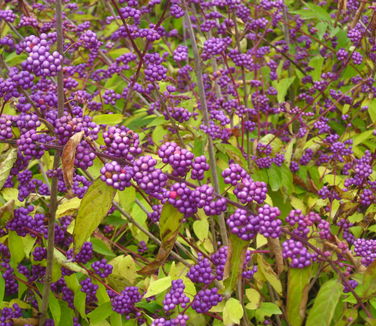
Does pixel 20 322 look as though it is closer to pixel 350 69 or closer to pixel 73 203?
pixel 73 203

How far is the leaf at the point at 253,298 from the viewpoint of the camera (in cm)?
276

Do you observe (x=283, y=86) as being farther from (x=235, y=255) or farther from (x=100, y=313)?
(x=235, y=255)

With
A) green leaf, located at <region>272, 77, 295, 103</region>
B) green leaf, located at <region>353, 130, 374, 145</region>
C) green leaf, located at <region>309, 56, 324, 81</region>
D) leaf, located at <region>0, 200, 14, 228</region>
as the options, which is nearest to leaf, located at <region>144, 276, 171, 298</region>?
leaf, located at <region>0, 200, 14, 228</region>

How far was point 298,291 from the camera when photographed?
182 centimetres

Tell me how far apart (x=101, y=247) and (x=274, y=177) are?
4.64 feet

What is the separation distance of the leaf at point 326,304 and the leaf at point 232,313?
1.29ft

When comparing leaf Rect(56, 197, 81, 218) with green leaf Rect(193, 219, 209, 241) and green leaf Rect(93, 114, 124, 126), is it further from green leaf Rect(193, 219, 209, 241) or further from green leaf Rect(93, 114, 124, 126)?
green leaf Rect(193, 219, 209, 241)

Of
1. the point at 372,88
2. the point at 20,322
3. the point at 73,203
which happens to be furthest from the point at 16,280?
the point at 372,88

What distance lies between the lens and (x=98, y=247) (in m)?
3.28

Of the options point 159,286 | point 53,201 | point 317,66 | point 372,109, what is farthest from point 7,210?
point 317,66

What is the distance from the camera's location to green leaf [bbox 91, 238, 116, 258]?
3254mm

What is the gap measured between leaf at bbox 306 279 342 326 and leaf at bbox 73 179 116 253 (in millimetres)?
879

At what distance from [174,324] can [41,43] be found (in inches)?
54.4

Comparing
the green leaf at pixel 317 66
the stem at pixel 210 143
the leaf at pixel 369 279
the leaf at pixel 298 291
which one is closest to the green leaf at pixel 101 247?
the stem at pixel 210 143
